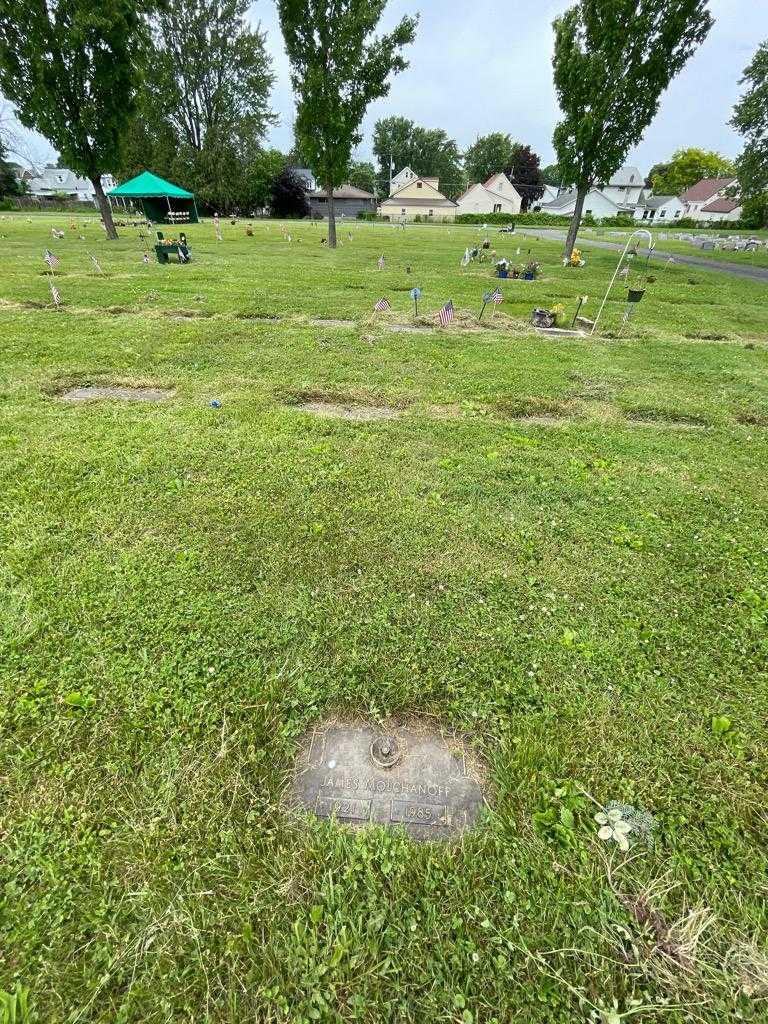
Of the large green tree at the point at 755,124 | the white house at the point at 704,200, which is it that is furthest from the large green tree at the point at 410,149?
the large green tree at the point at 755,124

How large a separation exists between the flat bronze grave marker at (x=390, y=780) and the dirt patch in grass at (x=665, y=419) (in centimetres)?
→ 483

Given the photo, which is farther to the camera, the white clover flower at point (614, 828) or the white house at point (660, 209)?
the white house at point (660, 209)

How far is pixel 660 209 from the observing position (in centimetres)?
7088

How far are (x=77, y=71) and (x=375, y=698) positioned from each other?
2597 cm

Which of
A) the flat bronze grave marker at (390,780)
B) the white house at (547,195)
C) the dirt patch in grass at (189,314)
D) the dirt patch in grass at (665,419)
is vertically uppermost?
the white house at (547,195)

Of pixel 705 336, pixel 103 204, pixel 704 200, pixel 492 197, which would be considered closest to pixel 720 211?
pixel 704 200

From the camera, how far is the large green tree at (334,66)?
17.1 m

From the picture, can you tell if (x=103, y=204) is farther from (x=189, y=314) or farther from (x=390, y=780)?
(x=390, y=780)

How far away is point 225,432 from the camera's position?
188 inches

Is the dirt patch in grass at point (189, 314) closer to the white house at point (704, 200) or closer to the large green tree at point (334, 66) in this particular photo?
the large green tree at point (334, 66)

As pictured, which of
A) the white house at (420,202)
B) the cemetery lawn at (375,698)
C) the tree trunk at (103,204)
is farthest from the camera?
the white house at (420,202)

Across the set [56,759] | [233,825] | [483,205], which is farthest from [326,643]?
[483,205]

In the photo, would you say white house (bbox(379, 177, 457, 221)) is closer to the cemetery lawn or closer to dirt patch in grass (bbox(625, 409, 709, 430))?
dirt patch in grass (bbox(625, 409, 709, 430))

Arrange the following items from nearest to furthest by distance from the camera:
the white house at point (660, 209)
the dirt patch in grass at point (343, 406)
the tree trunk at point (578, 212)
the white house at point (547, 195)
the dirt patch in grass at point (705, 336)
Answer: the dirt patch in grass at point (343, 406), the dirt patch in grass at point (705, 336), the tree trunk at point (578, 212), the white house at point (660, 209), the white house at point (547, 195)
